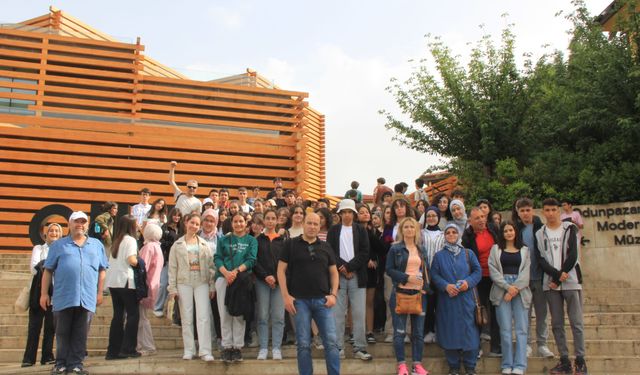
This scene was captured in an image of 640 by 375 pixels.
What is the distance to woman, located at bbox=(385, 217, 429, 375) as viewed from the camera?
5531mm

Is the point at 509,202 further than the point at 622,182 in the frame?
Yes

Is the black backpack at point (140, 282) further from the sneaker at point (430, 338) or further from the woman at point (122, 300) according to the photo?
the sneaker at point (430, 338)

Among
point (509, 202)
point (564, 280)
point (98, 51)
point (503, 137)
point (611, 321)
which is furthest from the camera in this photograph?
point (98, 51)

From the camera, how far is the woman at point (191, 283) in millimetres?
5914

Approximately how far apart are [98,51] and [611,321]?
19363 millimetres

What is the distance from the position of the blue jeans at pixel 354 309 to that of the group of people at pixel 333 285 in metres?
0.01

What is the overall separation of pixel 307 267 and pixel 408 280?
44.1 inches

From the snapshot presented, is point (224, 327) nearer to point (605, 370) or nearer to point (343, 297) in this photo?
point (343, 297)

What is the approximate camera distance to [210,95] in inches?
855

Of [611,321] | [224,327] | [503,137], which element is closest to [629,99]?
[503,137]

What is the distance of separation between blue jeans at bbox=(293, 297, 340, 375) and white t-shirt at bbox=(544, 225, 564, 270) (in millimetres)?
2509

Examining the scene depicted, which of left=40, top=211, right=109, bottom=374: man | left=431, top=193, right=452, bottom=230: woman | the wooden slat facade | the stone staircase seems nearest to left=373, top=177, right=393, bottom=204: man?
left=431, top=193, right=452, bottom=230: woman

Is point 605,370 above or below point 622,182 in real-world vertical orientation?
below

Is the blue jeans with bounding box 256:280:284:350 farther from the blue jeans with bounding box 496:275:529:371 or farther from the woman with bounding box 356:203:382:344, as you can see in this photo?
the blue jeans with bounding box 496:275:529:371
